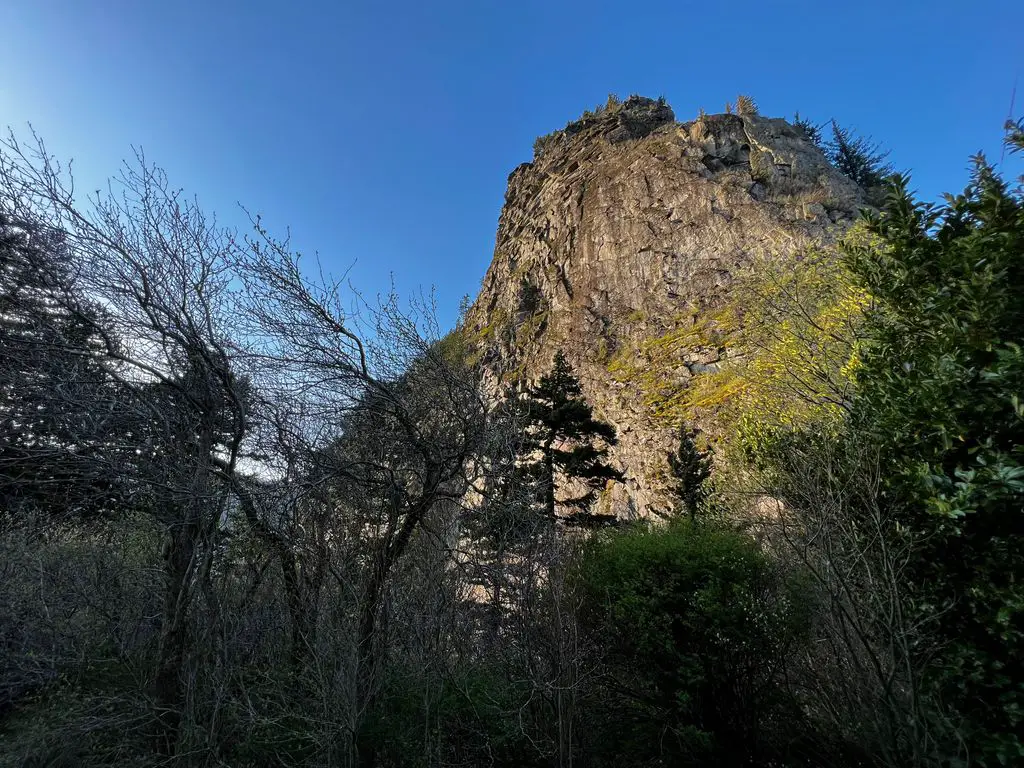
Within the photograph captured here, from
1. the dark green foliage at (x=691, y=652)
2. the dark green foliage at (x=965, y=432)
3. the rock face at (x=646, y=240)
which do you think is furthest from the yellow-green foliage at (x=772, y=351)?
the dark green foliage at (x=691, y=652)

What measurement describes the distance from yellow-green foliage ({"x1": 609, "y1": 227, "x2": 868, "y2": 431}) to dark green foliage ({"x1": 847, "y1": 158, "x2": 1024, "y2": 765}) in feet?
3.35

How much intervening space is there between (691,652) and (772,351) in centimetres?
677

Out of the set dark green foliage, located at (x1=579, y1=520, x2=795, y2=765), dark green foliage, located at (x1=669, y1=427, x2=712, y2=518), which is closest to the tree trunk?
dark green foliage, located at (x1=579, y1=520, x2=795, y2=765)

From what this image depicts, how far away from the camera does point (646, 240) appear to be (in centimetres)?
2997

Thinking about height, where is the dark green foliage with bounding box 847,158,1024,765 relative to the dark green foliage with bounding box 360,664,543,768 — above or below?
above

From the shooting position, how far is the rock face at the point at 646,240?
23625mm

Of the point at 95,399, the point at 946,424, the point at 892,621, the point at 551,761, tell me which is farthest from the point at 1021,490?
the point at 95,399

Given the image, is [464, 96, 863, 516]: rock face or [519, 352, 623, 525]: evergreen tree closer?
[519, 352, 623, 525]: evergreen tree

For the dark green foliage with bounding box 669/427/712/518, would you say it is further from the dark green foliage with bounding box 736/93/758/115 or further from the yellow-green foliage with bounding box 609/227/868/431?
the dark green foliage with bounding box 736/93/758/115

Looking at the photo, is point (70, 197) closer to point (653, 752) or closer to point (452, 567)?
point (452, 567)

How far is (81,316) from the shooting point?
178 inches

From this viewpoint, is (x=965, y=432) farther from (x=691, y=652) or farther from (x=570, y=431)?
(x=570, y=431)

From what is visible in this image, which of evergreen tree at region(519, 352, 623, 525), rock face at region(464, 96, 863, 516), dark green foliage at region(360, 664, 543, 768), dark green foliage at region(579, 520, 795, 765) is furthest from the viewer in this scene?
rock face at region(464, 96, 863, 516)

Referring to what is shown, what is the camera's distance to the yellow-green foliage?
7.69m
